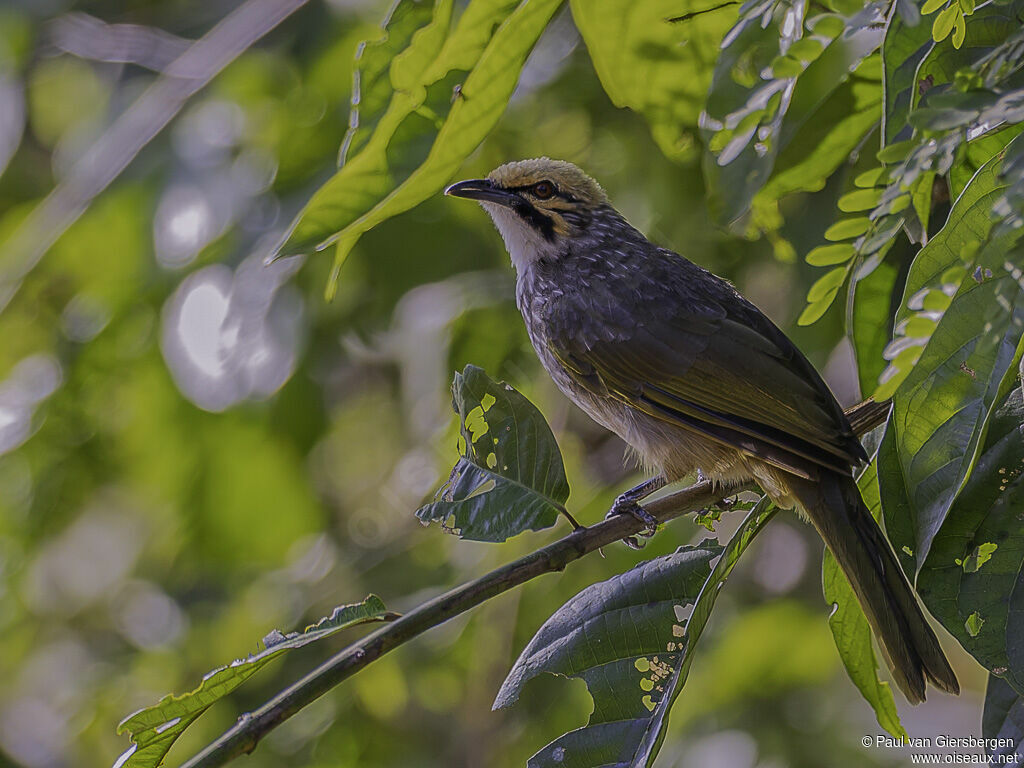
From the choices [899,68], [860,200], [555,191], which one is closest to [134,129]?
[555,191]

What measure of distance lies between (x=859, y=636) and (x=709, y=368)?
81cm

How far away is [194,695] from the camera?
6.08ft

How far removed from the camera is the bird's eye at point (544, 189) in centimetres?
358

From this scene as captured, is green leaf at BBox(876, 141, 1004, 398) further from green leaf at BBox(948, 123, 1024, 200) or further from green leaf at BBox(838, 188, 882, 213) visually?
green leaf at BBox(948, 123, 1024, 200)

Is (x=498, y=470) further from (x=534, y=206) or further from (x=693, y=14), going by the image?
(x=534, y=206)

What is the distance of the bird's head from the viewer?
11.6 feet

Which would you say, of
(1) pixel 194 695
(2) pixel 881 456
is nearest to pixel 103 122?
(1) pixel 194 695

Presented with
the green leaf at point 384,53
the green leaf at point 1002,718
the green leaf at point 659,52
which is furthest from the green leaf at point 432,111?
the green leaf at point 1002,718

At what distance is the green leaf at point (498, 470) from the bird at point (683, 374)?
21 cm

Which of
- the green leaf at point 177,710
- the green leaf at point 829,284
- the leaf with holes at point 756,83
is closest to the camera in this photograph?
the leaf with holes at point 756,83

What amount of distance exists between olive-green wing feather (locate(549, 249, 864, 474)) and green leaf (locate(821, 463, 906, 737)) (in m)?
0.09

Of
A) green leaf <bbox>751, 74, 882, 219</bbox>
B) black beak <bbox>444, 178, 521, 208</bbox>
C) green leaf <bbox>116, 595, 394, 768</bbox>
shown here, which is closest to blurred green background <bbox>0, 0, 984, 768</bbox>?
black beak <bbox>444, 178, 521, 208</bbox>

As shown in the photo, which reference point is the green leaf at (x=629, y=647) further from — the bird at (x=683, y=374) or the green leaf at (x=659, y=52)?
the green leaf at (x=659, y=52)

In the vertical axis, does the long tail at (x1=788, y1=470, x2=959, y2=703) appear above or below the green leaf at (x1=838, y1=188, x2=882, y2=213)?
below
